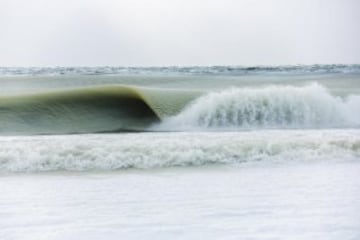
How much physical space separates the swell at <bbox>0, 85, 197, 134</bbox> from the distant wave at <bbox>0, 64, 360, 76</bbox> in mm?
448

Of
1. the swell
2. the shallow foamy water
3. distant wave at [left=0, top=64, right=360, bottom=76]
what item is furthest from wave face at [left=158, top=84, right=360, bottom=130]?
the shallow foamy water

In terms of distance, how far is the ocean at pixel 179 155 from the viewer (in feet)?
6.94

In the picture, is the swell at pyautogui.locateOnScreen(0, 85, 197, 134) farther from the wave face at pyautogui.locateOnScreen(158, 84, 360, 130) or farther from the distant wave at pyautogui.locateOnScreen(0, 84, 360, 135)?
the wave face at pyautogui.locateOnScreen(158, 84, 360, 130)

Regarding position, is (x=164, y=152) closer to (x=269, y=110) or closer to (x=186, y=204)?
(x=186, y=204)

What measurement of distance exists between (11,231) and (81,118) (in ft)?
12.3

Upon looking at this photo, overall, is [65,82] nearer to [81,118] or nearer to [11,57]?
[11,57]

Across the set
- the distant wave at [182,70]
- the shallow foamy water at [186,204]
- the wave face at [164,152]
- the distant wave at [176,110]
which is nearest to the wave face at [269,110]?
the distant wave at [176,110]

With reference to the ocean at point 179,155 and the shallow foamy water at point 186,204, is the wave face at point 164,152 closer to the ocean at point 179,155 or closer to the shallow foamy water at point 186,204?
the ocean at point 179,155

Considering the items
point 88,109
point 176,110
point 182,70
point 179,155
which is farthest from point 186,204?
point 182,70

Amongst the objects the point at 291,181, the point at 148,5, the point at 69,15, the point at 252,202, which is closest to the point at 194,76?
the point at 148,5

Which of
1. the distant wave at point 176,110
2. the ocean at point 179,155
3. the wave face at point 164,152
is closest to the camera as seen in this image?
the ocean at point 179,155

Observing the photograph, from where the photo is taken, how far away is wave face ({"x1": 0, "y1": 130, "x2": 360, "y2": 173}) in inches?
133

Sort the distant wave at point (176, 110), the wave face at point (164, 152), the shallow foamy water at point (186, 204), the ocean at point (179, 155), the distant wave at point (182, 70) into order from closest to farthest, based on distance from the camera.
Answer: the shallow foamy water at point (186, 204), the ocean at point (179, 155), the wave face at point (164, 152), the distant wave at point (176, 110), the distant wave at point (182, 70)

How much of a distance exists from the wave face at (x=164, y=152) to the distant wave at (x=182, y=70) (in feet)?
9.22
